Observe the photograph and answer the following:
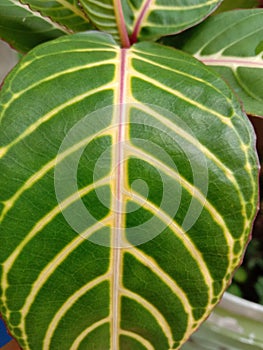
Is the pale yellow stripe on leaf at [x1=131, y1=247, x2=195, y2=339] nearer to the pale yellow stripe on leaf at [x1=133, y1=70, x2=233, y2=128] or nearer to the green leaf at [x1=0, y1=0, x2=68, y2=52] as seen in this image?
the pale yellow stripe on leaf at [x1=133, y1=70, x2=233, y2=128]

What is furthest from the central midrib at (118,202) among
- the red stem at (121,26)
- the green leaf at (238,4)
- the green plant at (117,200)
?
the green leaf at (238,4)

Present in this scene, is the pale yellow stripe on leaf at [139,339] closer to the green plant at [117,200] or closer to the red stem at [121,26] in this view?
the green plant at [117,200]

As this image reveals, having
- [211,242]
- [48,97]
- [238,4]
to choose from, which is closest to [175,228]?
[211,242]

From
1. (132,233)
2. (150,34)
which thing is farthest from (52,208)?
(150,34)

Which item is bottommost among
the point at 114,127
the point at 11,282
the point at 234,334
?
the point at 234,334

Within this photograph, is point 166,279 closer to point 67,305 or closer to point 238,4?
point 67,305

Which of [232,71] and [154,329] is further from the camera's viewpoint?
[232,71]

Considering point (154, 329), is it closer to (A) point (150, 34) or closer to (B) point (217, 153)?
(B) point (217, 153)
